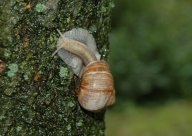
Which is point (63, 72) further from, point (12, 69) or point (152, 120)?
point (152, 120)

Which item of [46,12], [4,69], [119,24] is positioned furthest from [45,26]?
[119,24]

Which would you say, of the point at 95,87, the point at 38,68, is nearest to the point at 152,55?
the point at 95,87

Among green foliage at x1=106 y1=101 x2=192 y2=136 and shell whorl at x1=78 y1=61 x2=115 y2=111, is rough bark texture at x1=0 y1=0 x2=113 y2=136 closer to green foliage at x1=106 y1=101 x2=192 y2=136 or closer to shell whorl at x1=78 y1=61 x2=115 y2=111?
shell whorl at x1=78 y1=61 x2=115 y2=111

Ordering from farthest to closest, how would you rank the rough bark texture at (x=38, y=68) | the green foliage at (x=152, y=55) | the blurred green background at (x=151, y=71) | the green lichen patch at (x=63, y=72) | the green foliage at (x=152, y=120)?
the green foliage at (x=152, y=55), the blurred green background at (x=151, y=71), the green foliage at (x=152, y=120), the green lichen patch at (x=63, y=72), the rough bark texture at (x=38, y=68)

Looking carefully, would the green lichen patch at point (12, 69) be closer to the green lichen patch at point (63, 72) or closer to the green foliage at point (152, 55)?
the green lichen patch at point (63, 72)

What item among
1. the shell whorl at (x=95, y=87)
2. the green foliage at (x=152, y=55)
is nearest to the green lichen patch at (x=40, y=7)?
the shell whorl at (x=95, y=87)

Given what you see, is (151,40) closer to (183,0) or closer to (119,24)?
(119,24)
